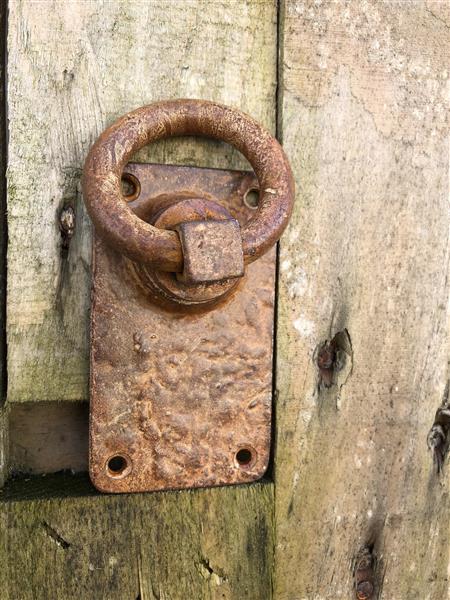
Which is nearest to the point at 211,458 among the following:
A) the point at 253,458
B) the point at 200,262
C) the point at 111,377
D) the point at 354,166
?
the point at 253,458

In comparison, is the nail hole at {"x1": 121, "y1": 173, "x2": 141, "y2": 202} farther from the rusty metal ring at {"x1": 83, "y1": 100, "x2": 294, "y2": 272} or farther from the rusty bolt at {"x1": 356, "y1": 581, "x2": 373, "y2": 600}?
the rusty bolt at {"x1": 356, "y1": 581, "x2": 373, "y2": 600}

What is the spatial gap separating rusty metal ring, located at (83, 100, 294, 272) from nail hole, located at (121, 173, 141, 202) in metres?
0.05

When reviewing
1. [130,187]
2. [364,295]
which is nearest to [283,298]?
[364,295]

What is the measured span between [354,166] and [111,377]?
1.32ft

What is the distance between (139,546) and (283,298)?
1.11ft

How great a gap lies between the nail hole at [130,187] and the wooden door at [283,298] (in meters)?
0.04

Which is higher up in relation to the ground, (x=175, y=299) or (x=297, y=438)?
(x=175, y=299)

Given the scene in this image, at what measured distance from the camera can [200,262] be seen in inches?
24.3

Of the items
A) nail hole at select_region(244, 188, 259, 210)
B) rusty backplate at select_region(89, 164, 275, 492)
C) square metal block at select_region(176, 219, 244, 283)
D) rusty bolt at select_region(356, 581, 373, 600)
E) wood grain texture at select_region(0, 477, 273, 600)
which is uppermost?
nail hole at select_region(244, 188, 259, 210)

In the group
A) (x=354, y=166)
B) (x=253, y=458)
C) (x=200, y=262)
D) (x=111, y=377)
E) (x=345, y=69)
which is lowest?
(x=253, y=458)

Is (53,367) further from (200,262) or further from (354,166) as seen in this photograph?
(354,166)

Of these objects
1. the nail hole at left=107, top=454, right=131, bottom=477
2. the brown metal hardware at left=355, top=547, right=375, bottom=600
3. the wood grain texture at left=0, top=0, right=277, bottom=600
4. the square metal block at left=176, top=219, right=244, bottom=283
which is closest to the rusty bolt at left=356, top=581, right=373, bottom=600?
the brown metal hardware at left=355, top=547, right=375, bottom=600

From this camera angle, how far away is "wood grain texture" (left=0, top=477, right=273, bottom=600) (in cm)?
67

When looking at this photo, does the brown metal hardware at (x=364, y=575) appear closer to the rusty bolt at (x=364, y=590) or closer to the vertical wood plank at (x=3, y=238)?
the rusty bolt at (x=364, y=590)
